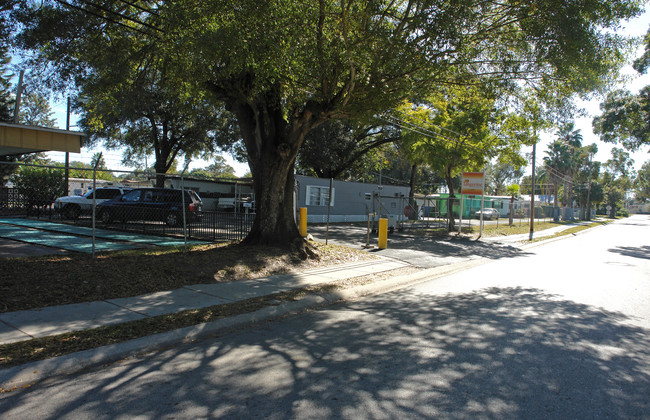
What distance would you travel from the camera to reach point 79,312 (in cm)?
591

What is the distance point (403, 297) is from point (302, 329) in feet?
9.69

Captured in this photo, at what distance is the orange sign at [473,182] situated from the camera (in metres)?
21.1

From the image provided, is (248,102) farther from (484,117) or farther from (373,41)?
(484,117)

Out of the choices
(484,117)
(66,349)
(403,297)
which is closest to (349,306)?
(403,297)

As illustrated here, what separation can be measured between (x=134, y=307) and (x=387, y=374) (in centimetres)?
414

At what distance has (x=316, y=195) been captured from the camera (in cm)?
2570

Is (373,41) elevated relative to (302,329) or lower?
elevated

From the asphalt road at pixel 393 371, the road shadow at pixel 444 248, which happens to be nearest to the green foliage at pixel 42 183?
the road shadow at pixel 444 248

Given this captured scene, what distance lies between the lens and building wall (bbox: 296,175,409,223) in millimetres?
24875

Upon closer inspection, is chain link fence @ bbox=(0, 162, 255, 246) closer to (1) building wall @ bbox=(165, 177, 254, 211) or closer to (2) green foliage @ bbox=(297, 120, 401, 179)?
(1) building wall @ bbox=(165, 177, 254, 211)

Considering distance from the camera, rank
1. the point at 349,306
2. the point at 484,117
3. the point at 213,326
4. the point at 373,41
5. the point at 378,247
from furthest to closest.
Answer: the point at 484,117
the point at 378,247
the point at 373,41
the point at 349,306
the point at 213,326

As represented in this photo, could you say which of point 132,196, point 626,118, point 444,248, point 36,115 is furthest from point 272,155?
point 36,115

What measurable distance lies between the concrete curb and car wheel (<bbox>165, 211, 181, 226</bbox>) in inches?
377

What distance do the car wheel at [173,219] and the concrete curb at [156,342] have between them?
377 inches
